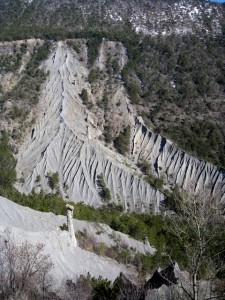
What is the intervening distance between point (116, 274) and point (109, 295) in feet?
27.3

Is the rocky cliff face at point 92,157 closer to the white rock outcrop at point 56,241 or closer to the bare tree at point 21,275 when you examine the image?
the white rock outcrop at point 56,241

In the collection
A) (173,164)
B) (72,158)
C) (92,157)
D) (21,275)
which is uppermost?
(21,275)

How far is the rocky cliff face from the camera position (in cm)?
4859

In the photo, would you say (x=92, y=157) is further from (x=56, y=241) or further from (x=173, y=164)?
(x=56, y=241)

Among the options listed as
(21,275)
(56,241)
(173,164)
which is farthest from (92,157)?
(21,275)

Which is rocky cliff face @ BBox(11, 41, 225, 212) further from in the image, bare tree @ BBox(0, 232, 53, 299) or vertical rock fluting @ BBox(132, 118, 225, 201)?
bare tree @ BBox(0, 232, 53, 299)

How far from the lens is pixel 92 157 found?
5206cm

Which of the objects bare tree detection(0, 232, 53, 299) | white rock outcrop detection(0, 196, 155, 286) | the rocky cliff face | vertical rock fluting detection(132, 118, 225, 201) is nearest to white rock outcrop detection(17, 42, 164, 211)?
the rocky cliff face

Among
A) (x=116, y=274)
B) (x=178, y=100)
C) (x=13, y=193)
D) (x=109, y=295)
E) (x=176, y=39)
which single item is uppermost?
(x=176, y=39)

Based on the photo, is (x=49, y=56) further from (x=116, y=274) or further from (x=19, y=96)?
(x=116, y=274)

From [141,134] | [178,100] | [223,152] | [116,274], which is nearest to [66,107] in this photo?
[141,134]

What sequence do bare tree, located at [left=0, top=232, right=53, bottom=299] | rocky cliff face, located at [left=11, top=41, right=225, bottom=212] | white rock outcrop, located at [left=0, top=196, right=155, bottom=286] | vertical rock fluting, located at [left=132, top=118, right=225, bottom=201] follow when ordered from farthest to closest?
vertical rock fluting, located at [left=132, top=118, right=225, bottom=201] → rocky cliff face, located at [left=11, top=41, right=225, bottom=212] → white rock outcrop, located at [left=0, top=196, right=155, bottom=286] → bare tree, located at [left=0, top=232, right=53, bottom=299]

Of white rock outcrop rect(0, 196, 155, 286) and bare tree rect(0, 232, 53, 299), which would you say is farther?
white rock outcrop rect(0, 196, 155, 286)

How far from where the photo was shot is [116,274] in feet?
96.0
